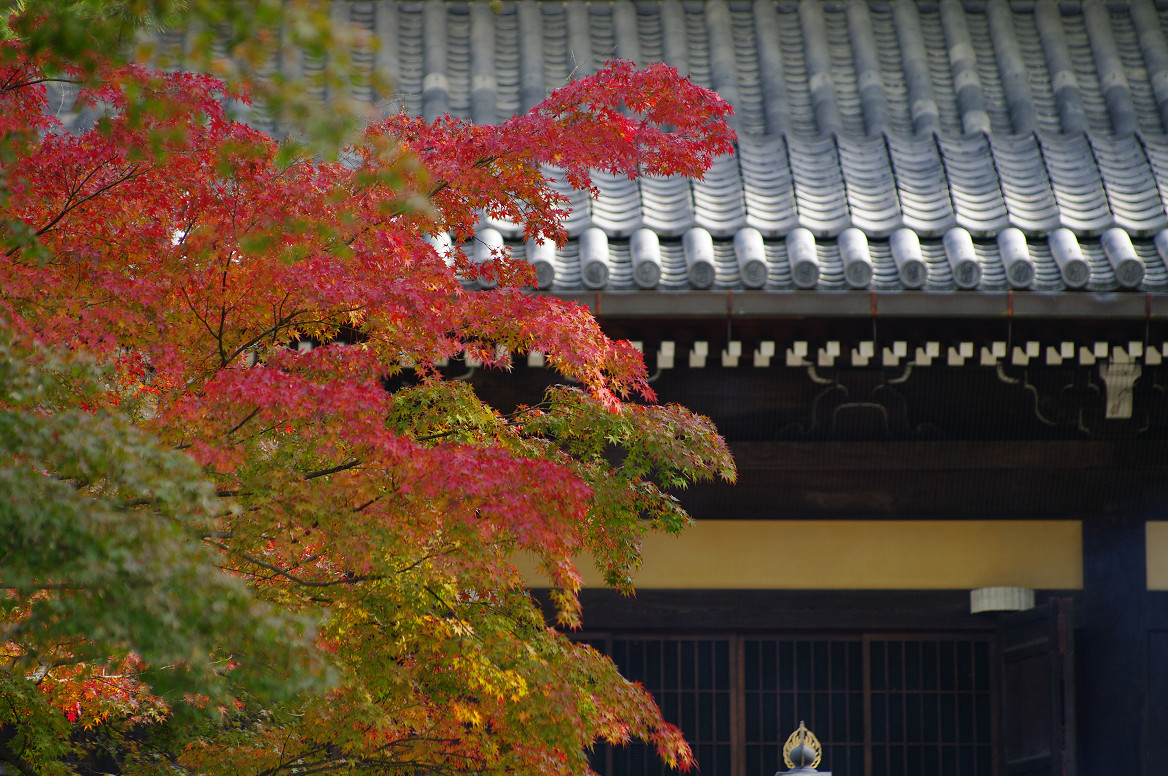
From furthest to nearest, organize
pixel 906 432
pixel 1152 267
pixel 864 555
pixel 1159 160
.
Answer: pixel 1159 160 → pixel 864 555 → pixel 906 432 → pixel 1152 267

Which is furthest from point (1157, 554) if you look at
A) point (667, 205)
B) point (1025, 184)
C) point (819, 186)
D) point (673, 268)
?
point (667, 205)

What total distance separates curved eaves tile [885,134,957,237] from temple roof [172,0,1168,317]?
2cm

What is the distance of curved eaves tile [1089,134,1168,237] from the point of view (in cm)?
601

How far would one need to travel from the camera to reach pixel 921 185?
21.5 feet

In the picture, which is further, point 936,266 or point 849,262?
point 936,266

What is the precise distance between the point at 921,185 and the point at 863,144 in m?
0.76

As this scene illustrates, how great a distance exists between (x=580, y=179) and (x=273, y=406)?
1.61 metres

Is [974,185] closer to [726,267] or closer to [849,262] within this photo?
[849,262]

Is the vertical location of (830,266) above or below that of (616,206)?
below

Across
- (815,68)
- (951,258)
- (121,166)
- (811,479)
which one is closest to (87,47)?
(121,166)

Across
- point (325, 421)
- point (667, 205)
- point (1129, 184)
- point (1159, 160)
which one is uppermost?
point (1159, 160)

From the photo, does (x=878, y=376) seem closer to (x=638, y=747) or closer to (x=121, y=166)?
(x=638, y=747)

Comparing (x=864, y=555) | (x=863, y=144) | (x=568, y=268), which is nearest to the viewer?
(x=568, y=268)

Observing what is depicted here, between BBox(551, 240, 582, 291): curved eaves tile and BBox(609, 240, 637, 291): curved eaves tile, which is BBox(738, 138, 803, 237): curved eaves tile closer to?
BBox(609, 240, 637, 291): curved eaves tile
